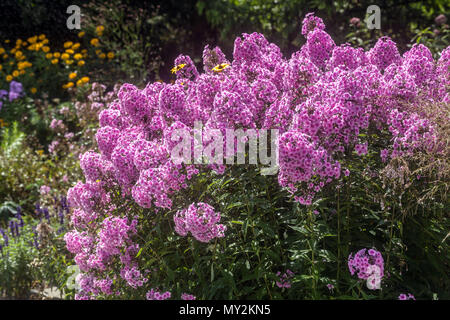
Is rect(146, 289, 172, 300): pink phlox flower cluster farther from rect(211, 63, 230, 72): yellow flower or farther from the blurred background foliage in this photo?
the blurred background foliage

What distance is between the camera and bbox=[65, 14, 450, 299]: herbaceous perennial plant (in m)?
2.70

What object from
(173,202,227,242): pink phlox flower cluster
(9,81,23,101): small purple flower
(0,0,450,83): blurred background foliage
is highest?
(0,0,450,83): blurred background foliage

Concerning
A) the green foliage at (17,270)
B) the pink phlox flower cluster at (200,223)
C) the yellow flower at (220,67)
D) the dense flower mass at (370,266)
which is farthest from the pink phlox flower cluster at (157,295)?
the green foliage at (17,270)

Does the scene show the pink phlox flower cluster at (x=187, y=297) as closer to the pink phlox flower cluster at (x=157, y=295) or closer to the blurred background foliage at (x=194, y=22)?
the pink phlox flower cluster at (x=157, y=295)

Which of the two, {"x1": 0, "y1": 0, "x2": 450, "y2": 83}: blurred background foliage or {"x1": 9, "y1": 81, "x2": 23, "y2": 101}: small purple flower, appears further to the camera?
{"x1": 0, "y1": 0, "x2": 450, "y2": 83}: blurred background foliage

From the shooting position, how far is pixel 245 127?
114 inches

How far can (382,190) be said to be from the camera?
9.83ft

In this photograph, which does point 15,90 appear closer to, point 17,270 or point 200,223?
point 17,270

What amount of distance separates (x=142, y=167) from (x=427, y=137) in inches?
63.1

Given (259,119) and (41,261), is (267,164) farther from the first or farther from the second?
(41,261)

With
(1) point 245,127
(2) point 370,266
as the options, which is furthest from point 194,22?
(2) point 370,266

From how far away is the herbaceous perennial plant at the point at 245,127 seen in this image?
2.70 m

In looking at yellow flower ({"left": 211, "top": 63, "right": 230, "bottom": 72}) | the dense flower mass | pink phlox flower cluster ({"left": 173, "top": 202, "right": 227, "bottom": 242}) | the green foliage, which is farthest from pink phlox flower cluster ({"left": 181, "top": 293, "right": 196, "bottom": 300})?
the green foliage
